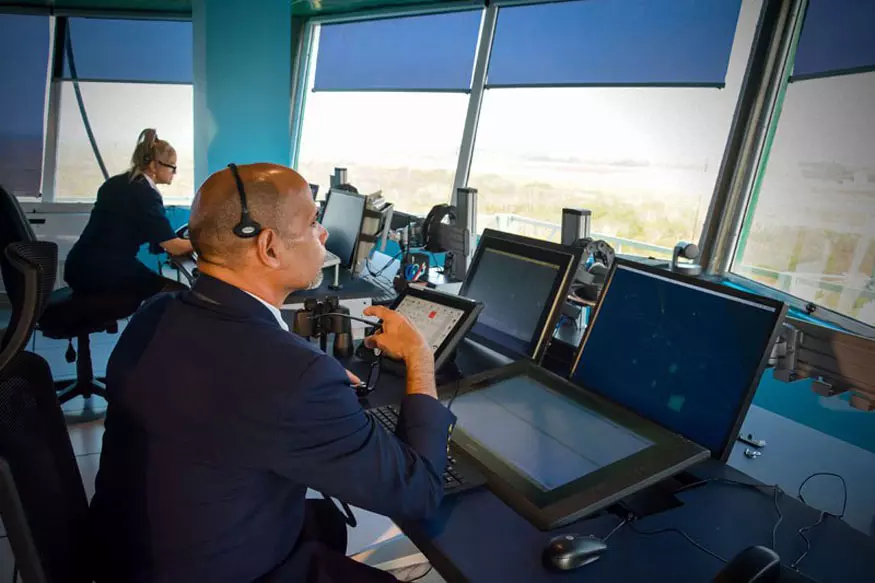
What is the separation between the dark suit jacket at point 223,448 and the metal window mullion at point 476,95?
342 cm

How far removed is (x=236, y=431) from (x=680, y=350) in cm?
94

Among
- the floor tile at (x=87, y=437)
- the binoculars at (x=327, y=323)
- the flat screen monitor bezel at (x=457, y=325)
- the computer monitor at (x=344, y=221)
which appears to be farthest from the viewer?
the computer monitor at (x=344, y=221)

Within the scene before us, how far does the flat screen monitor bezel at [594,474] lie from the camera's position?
0.99 meters

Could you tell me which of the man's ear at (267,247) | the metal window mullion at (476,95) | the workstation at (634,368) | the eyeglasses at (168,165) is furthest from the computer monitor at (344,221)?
the man's ear at (267,247)

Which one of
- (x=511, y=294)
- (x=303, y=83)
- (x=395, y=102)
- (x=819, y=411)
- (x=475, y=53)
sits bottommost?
(x=819, y=411)

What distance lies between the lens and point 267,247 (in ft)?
3.49

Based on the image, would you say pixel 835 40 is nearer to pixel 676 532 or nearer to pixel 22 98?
pixel 676 532

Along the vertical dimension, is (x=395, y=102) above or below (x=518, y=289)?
above

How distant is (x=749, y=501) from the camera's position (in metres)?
1.13

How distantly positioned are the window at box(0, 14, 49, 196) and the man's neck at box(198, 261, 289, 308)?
18.2 feet

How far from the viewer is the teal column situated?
182 inches

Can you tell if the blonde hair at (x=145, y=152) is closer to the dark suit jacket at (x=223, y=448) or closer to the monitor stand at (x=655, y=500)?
the dark suit jacket at (x=223, y=448)

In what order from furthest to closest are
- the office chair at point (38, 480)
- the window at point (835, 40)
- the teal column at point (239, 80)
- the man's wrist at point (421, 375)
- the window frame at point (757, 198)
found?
the teal column at point (239, 80)
the window frame at point (757, 198)
the window at point (835, 40)
the man's wrist at point (421, 375)
the office chair at point (38, 480)

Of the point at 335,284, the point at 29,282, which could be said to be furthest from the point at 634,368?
the point at 335,284
